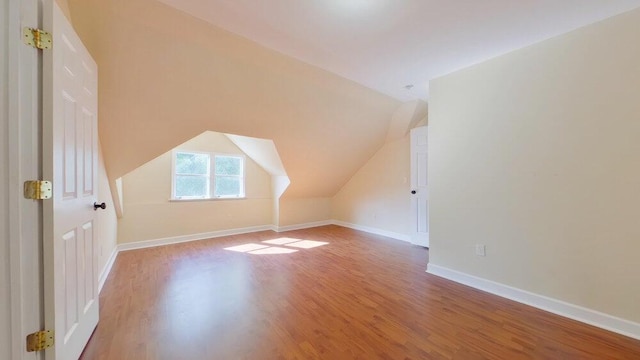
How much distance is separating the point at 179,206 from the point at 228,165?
3.96 feet

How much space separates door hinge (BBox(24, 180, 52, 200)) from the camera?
43.5 inches

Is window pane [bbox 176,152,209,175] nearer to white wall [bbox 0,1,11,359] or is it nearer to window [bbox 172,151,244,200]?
window [bbox 172,151,244,200]

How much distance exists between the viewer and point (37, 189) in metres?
1.13

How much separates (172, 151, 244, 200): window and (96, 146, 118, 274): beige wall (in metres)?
1.06

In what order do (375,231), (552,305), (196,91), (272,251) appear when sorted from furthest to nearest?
(375,231), (272,251), (196,91), (552,305)

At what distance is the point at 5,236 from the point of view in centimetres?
105

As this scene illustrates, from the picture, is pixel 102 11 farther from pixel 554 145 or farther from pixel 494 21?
pixel 554 145

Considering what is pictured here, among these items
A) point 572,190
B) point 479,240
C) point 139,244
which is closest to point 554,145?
point 572,190

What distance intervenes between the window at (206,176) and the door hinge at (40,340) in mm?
3454

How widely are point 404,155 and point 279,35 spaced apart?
3.33m

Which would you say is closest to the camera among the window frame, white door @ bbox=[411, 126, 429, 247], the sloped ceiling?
the sloped ceiling

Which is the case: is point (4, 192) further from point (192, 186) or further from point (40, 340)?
point (192, 186)

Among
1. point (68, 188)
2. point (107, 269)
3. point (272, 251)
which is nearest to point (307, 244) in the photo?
point (272, 251)

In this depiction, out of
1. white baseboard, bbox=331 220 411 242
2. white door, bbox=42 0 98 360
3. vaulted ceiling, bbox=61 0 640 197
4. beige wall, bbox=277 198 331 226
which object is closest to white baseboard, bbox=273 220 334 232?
beige wall, bbox=277 198 331 226
